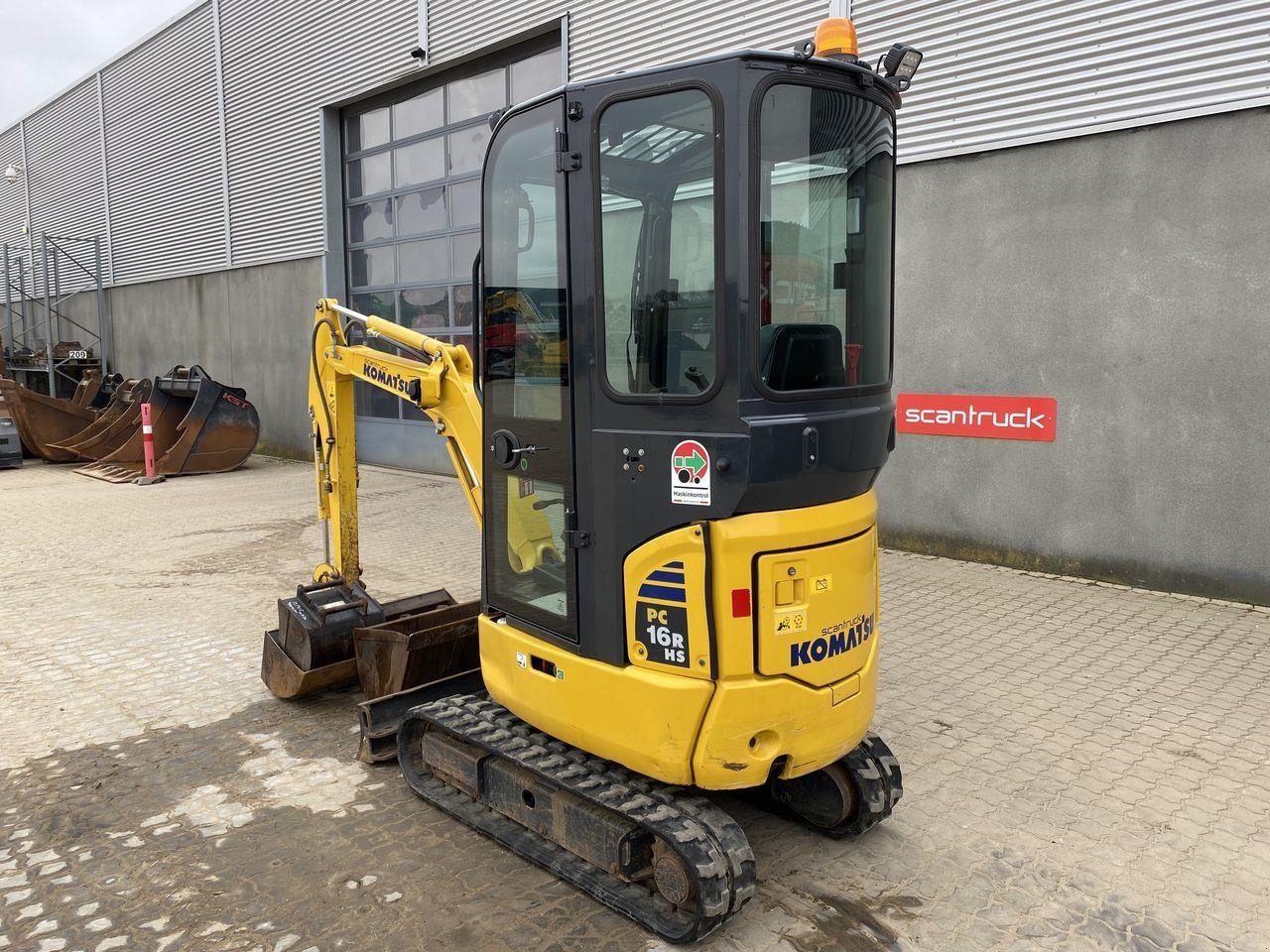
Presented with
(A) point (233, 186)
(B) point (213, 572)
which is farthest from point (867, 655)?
(A) point (233, 186)

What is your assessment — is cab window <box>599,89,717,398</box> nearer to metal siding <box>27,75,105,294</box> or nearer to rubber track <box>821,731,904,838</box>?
rubber track <box>821,731,904,838</box>

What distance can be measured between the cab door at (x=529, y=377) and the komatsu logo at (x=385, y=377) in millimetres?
890

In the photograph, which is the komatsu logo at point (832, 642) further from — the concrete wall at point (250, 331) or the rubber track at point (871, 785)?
the concrete wall at point (250, 331)

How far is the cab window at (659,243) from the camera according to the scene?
2.79 meters

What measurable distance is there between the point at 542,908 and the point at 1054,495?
18.6 feet

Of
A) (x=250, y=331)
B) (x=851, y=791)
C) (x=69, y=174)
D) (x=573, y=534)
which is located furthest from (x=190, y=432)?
(x=69, y=174)

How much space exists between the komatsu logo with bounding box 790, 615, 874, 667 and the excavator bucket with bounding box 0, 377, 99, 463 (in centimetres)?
1524

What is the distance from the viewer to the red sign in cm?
736

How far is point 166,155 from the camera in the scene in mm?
18438

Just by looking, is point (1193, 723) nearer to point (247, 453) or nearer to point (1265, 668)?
point (1265, 668)

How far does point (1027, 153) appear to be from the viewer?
7289mm

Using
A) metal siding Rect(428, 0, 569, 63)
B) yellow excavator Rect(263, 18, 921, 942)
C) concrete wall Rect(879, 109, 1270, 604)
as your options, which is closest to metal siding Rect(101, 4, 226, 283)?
metal siding Rect(428, 0, 569, 63)

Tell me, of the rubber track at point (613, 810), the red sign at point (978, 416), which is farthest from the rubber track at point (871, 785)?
the red sign at point (978, 416)

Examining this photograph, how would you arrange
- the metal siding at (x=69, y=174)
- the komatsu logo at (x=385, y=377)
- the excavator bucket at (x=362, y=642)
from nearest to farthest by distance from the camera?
the komatsu logo at (x=385, y=377) → the excavator bucket at (x=362, y=642) → the metal siding at (x=69, y=174)
